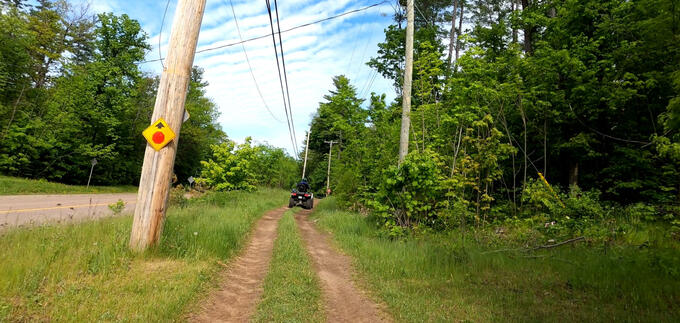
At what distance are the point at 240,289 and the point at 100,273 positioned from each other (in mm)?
1868

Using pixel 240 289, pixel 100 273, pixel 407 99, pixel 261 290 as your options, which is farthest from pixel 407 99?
pixel 100 273

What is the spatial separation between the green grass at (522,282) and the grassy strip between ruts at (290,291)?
1.01m

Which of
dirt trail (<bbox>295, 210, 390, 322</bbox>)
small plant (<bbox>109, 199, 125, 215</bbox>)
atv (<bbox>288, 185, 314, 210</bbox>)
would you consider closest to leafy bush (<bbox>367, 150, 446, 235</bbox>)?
dirt trail (<bbox>295, 210, 390, 322</bbox>)

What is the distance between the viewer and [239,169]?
50.9ft

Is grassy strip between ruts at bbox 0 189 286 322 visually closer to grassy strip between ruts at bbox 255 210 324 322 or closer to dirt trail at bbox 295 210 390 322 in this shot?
grassy strip between ruts at bbox 255 210 324 322

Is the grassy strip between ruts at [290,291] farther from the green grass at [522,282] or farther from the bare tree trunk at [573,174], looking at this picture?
the bare tree trunk at [573,174]

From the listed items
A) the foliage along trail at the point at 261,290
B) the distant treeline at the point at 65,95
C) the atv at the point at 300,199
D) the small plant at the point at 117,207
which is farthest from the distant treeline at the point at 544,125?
the distant treeline at the point at 65,95

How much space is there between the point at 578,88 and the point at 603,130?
258cm

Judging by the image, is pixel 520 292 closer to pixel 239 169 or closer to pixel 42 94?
pixel 239 169

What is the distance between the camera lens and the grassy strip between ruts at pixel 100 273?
10.4 feet

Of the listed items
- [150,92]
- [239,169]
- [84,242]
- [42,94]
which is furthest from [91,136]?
[84,242]

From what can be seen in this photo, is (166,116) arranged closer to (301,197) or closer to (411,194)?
(411,194)

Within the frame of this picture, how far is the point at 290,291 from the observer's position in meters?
4.48

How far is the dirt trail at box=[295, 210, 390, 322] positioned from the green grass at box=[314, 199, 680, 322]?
26 centimetres
